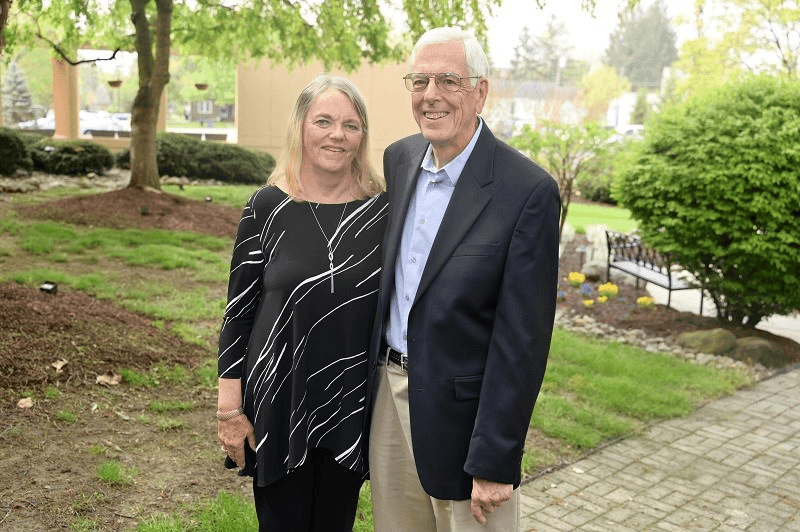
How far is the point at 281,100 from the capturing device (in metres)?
28.6

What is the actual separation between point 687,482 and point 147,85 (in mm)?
13209

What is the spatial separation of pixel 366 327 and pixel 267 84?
2673 centimetres

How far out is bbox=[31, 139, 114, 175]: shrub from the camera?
2009 centimetres

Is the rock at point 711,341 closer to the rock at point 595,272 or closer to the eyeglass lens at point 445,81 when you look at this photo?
the rock at point 595,272

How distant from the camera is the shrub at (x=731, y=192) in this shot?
28.6 feet

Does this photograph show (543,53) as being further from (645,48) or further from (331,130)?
(331,130)

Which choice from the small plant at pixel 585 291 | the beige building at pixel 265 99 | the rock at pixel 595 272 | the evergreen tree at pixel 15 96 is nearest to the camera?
the small plant at pixel 585 291

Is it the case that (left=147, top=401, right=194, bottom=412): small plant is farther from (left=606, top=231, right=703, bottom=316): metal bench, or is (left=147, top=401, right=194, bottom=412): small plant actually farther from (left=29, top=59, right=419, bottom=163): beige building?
(left=29, top=59, right=419, bottom=163): beige building

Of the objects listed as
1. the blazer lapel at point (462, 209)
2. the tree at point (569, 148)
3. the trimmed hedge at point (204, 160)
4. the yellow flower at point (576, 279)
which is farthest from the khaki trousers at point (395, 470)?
the trimmed hedge at point (204, 160)

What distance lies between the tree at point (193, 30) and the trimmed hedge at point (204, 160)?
4.03 metres

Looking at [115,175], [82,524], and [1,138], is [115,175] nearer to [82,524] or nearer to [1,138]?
[1,138]

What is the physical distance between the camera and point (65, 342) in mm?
6215

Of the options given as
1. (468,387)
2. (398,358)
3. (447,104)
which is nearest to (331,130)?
(447,104)

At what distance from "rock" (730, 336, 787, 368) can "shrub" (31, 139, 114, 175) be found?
17.0m
